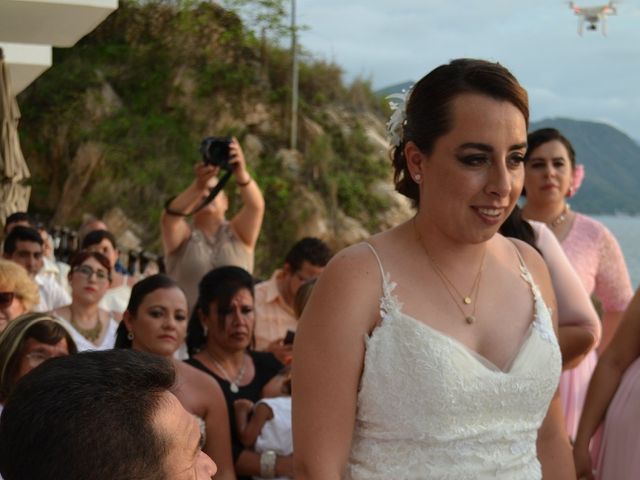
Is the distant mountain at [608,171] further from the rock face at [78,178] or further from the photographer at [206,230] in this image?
the photographer at [206,230]

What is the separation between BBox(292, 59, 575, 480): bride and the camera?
2359mm

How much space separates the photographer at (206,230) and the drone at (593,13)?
7.71m

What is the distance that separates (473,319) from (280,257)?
1346 cm

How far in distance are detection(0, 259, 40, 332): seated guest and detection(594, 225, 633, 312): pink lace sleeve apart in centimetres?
291

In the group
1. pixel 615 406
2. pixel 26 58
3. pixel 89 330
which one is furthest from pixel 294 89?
pixel 615 406

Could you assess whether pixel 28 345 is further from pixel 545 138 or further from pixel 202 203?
pixel 545 138

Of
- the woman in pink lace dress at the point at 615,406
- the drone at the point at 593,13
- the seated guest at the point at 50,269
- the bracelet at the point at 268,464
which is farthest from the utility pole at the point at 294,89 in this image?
the woman in pink lace dress at the point at 615,406

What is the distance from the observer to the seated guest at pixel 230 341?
14.5 ft

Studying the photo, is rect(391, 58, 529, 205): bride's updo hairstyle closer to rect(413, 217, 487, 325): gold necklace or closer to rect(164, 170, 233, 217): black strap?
rect(413, 217, 487, 325): gold necklace

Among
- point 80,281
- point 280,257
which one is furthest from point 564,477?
point 280,257

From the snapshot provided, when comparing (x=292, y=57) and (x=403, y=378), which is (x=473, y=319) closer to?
(x=403, y=378)

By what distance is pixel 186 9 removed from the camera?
57.9 feet

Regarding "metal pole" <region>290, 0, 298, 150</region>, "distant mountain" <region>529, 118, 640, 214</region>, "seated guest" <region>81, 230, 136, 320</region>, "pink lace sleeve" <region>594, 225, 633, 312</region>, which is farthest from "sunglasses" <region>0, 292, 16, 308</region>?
"distant mountain" <region>529, 118, 640, 214</region>

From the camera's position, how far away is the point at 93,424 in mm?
1440
